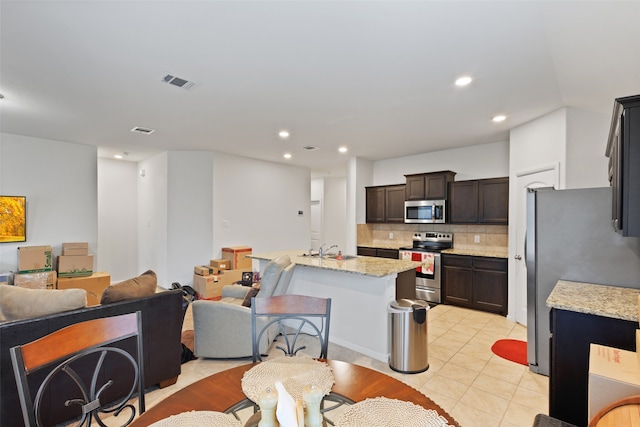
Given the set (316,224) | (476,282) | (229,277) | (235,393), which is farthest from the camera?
(316,224)

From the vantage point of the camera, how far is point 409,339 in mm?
2797

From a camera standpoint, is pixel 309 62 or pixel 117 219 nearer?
pixel 309 62

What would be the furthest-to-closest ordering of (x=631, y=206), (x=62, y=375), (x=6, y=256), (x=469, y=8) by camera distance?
(x=6, y=256)
(x=62, y=375)
(x=469, y=8)
(x=631, y=206)

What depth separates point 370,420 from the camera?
101 cm

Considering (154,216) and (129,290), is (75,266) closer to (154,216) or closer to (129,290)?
(154,216)

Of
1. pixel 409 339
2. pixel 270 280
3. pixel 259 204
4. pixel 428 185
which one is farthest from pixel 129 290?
pixel 428 185

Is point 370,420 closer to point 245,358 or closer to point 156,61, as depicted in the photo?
point 245,358

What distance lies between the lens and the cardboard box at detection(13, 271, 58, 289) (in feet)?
13.8

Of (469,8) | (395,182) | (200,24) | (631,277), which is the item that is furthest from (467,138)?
(200,24)

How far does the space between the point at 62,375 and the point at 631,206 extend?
11.8 ft

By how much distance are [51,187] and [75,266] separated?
1328 mm

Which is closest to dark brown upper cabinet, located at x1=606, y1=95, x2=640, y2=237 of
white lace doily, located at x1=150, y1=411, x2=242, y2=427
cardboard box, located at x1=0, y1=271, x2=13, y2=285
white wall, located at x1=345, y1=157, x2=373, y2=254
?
white lace doily, located at x1=150, y1=411, x2=242, y2=427

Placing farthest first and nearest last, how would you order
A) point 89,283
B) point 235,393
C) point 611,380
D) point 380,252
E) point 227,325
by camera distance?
point 380,252 → point 89,283 → point 227,325 → point 611,380 → point 235,393

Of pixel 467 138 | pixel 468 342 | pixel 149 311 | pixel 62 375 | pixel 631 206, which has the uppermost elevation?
pixel 467 138
